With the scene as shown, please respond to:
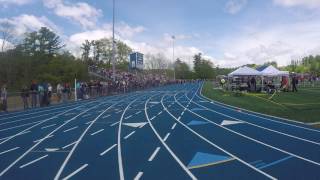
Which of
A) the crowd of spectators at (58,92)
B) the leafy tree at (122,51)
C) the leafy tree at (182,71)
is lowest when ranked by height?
the crowd of spectators at (58,92)

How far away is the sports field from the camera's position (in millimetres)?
8930

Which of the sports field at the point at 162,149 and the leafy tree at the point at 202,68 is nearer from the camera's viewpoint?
the sports field at the point at 162,149

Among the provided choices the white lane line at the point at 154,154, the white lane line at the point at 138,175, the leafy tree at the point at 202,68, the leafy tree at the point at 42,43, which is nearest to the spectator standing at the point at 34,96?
the white lane line at the point at 154,154

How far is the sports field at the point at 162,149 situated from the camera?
8.93 metres

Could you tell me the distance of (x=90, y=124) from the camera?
17.8 meters

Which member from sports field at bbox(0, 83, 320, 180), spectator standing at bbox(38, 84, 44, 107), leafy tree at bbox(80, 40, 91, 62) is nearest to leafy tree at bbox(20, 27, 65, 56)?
leafy tree at bbox(80, 40, 91, 62)

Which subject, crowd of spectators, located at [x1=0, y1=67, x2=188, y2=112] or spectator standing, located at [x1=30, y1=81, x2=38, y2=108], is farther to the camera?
spectator standing, located at [x1=30, y1=81, x2=38, y2=108]

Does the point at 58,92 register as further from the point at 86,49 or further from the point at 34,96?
the point at 86,49

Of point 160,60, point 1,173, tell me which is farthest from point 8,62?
point 160,60

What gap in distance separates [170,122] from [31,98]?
46.5 feet

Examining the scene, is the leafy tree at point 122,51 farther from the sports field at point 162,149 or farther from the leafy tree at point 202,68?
the sports field at point 162,149

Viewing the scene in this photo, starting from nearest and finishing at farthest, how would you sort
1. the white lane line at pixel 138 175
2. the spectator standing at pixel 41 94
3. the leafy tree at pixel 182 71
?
the white lane line at pixel 138 175 → the spectator standing at pixel 41 94 → the leafy tree at pixel 182 71

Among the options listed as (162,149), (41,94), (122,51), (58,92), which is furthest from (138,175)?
(122,51)

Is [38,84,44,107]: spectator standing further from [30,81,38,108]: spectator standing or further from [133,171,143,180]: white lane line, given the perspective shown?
[133,171,143,180]: white lane line
